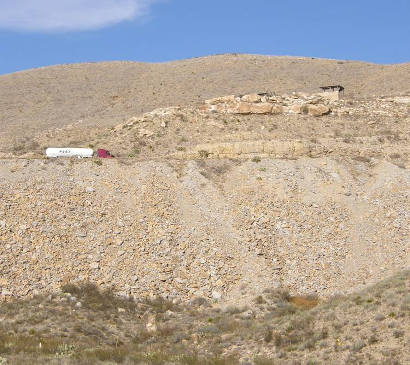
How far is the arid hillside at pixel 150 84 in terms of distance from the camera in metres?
64.6

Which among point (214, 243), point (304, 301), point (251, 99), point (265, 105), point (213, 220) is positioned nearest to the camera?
point (304, 301)

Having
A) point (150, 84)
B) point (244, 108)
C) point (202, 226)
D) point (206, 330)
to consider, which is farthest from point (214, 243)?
point (150, 84)

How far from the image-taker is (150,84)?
7644 centimetres

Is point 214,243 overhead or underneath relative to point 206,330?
overhead

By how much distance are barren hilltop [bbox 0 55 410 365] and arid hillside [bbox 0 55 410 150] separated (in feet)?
64.3

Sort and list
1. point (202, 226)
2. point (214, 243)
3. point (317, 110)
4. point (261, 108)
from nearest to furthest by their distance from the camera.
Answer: point (214, 243) → point (202, 226) → point (261, 108) → point (317, 110)

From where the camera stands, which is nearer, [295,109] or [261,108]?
[261,108]

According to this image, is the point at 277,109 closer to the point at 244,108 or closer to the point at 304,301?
the point at 244,108

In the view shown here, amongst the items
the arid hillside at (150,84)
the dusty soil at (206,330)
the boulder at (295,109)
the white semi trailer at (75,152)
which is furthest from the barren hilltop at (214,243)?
the arid hillside at (150,84)

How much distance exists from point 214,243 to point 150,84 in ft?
175

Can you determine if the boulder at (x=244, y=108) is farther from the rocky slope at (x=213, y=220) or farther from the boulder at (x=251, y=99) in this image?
the rocky slope at (x=213, y=220)

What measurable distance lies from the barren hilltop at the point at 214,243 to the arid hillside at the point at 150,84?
771 inches

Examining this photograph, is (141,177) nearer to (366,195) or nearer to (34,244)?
(34,244)

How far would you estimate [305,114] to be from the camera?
46969 mm
